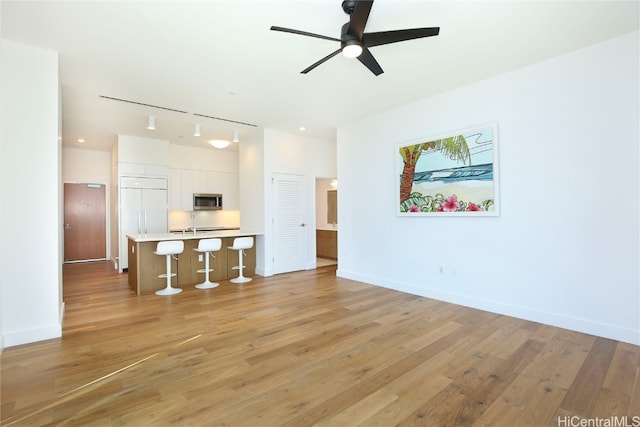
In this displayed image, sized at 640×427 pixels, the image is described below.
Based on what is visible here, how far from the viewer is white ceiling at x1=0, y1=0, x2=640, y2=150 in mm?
2523

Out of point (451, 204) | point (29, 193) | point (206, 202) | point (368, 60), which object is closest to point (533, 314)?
point (451, 204)

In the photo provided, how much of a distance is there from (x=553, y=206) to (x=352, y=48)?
2.71m

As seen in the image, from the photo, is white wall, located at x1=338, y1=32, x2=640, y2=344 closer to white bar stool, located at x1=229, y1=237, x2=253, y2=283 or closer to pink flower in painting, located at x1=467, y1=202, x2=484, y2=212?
pink flower in painting, located at x1=467, y1=202, x2=484, y2=212

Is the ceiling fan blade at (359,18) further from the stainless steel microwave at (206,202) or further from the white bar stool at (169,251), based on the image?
the stainless steel microwave at (206,202)

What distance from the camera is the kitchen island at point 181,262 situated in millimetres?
4914

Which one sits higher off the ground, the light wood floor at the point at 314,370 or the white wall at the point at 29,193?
the white wall at the point at 29,193

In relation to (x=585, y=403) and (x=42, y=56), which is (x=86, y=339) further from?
(x=585, y=403)

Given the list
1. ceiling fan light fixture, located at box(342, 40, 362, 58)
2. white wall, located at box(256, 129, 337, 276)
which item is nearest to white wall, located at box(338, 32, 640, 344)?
ceiling fan light fixture, located at box(342, 40, 362, 58)

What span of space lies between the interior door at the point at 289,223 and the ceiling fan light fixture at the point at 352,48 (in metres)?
3.79

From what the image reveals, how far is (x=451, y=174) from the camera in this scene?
163 inches

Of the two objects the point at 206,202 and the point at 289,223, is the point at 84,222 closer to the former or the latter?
the point at 206,202

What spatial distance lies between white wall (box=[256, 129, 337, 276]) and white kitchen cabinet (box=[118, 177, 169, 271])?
8.63 ft

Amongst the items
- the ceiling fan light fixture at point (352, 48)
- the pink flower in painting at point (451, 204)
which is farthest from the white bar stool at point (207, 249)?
the ceiling fan light fixture at point (352, 48)

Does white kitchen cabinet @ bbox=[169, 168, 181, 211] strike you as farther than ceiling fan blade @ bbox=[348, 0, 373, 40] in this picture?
Yes
